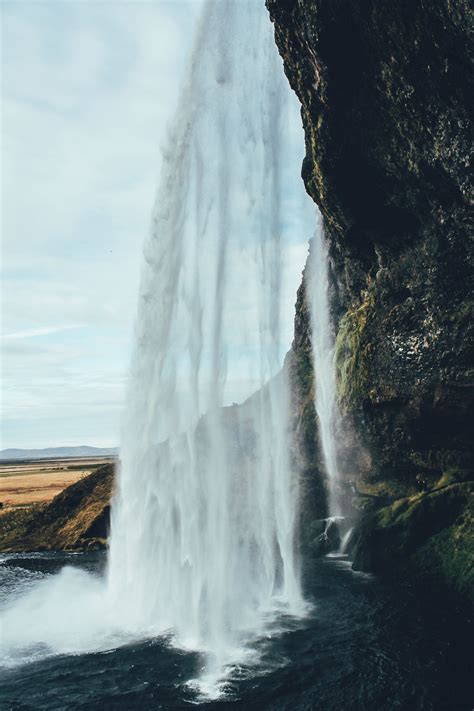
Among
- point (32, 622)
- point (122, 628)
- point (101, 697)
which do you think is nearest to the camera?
point (101, 697)

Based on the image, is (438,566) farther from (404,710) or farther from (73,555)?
(73,555)

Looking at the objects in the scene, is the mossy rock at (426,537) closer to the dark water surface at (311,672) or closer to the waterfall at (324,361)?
the dark water surface at (311,672)

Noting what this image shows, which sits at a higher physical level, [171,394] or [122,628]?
[171,394]

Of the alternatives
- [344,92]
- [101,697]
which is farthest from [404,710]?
[344,92]

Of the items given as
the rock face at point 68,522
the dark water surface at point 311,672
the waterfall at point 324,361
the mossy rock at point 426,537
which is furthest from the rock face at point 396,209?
the rock face at point 68,522

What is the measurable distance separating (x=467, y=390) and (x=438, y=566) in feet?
29.7

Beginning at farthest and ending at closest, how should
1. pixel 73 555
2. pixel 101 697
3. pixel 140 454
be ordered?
pixel 73 555
pixel 140 454
pixel 101 697

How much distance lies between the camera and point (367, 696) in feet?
47.7

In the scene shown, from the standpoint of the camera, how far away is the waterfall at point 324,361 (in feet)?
131

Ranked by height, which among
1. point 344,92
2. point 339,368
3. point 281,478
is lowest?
point 281,478

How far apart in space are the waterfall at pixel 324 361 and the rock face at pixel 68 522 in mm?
20355

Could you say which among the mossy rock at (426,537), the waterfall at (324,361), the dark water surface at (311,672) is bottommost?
the dark water surface at (311,672)

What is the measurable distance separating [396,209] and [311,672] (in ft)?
75.0

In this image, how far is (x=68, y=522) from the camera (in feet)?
160
